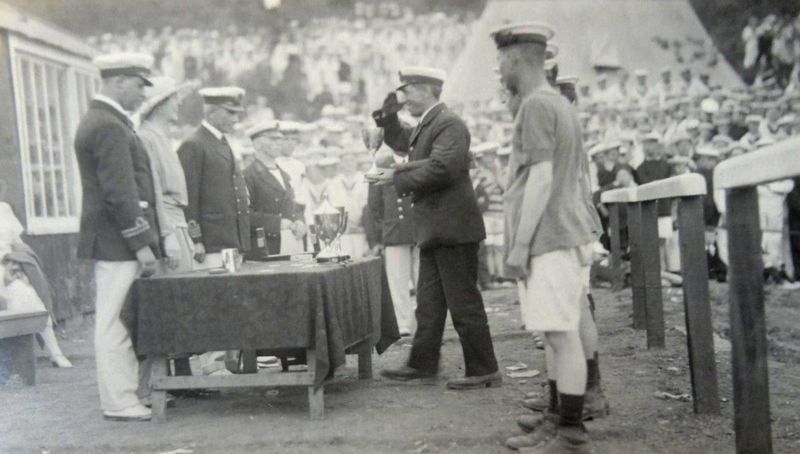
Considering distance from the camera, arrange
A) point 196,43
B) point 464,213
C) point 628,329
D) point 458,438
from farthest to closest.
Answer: point 196,43
point 628,329
point 464,213
point 458,438

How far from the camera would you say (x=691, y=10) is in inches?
347

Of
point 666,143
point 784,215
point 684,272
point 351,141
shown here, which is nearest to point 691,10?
point 666,143

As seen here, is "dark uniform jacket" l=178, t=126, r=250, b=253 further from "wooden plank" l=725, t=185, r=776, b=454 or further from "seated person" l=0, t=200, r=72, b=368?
"wooden plank" l=725, t=185, r=776, b=454

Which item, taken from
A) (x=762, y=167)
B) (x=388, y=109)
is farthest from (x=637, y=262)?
→ (x=762, y=167)

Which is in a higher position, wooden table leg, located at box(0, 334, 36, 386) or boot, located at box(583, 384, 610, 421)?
wooden table leg, located at box(0, 334, 36, 386)

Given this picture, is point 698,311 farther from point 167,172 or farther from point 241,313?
point 167,172

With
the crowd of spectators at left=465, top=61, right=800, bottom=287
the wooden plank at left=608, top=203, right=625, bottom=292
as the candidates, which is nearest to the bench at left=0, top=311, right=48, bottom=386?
the wooden plank at left=608, top=203, right=625, bottom=292

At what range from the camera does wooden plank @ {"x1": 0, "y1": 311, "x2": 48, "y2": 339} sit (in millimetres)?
5184

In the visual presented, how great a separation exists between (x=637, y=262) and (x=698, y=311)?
7.45 ft

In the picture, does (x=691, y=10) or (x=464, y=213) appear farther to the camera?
(x=691, y=10)

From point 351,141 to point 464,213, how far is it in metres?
5.75

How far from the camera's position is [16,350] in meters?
5.25

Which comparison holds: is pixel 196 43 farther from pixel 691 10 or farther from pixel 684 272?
pixel 684 272

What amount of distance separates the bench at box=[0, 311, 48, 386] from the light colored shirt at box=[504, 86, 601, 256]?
324 cm
